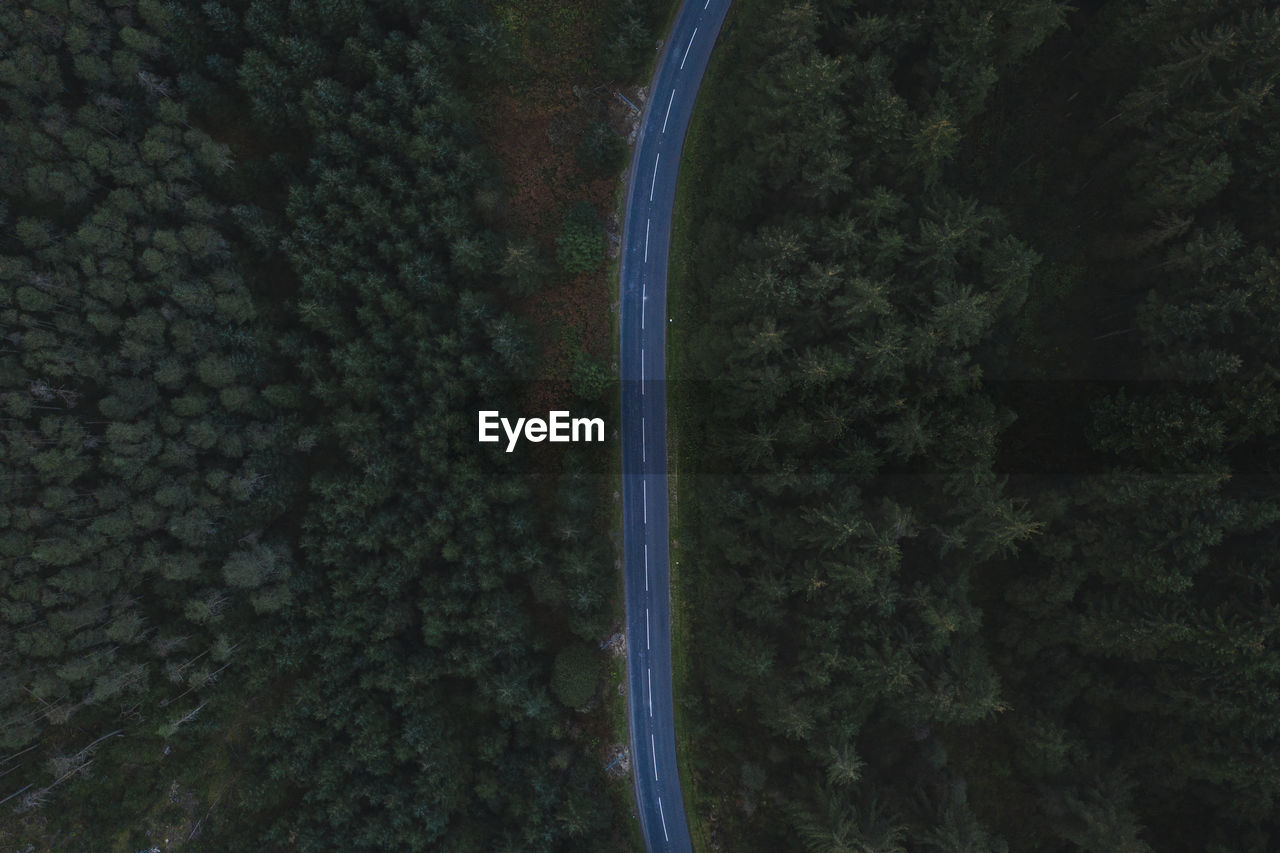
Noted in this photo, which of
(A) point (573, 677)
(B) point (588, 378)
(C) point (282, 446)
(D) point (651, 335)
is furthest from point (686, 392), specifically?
(C) point (282, 446)

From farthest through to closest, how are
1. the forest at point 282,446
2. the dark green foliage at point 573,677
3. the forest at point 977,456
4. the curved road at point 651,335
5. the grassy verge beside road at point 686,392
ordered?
1. the curved road at point 651,335
2. the grassy verge beside road at point 686,392
3. the dark green foliage at point 573,677
4. the forest at point 282,446
5. the forest at point 977,456

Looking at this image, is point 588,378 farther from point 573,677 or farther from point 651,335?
point 573,677

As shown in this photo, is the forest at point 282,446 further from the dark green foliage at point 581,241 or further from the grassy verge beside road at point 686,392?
the grassy verge beside road at point 686,392

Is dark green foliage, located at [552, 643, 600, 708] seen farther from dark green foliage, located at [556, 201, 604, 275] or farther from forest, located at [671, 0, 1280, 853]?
dark green foliage, located at [556, 201, 604, 275]

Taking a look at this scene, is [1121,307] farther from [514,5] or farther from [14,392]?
[14,392]

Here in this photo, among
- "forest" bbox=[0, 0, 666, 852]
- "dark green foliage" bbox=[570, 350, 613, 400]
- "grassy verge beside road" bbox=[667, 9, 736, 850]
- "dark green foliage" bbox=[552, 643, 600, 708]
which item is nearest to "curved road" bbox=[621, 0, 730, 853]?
"grassy verge beside road" bbox=[667, 9, 736, 850]

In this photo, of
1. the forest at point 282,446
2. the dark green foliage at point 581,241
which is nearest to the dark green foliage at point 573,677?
the forest at point 282,446
